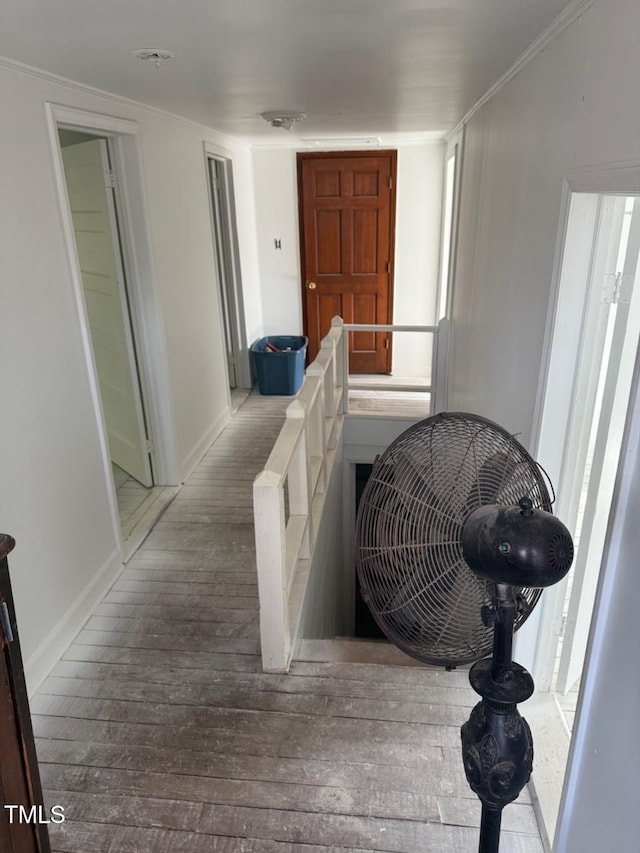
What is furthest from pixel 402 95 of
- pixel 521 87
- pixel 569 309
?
pixel 569 309

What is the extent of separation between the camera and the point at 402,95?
2852 mm

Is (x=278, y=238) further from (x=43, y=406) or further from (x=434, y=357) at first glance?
(x=43, y=406)

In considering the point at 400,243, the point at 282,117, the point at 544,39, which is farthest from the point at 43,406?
the point at 400,243

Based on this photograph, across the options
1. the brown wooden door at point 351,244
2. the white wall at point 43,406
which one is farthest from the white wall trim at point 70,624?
the brown wooden door at point 351,244

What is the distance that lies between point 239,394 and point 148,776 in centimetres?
388

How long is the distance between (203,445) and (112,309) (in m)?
1.14

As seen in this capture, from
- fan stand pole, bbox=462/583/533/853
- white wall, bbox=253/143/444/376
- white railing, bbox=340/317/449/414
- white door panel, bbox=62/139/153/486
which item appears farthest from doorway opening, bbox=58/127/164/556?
white wall, bbox=253/143/444/376

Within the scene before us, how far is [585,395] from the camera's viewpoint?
5.51 feet

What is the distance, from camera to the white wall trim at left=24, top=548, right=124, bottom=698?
2119 mm

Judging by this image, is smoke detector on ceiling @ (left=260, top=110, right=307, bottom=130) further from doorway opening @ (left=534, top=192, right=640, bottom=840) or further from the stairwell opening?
the stairwell opening

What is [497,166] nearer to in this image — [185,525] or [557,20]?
[557,20]

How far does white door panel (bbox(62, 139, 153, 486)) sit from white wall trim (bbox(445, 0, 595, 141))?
6.32 feet

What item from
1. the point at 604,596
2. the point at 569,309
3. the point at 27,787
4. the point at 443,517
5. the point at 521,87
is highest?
the point at 521,87

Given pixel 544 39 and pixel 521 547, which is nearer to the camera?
pixel 521 547
